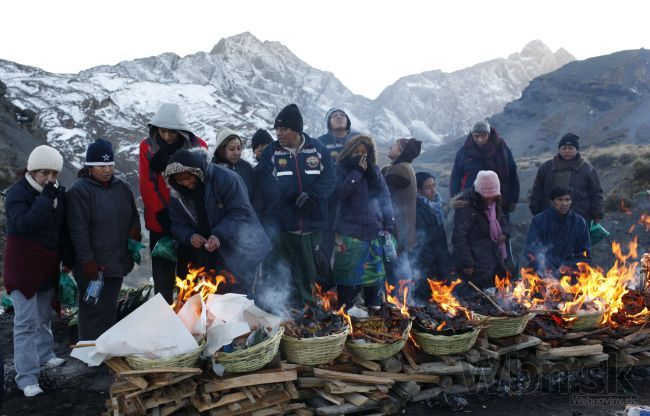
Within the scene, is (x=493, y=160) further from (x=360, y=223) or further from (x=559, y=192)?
(x=360, y=223)

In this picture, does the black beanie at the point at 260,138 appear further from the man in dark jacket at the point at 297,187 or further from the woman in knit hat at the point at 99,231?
the woman in knit hat at the point at 99,231

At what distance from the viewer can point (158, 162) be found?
4.50m

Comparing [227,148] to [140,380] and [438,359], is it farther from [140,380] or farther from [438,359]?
[438,359]

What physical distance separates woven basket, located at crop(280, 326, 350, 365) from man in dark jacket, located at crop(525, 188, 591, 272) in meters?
3.43

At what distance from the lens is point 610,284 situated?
4.89 metres

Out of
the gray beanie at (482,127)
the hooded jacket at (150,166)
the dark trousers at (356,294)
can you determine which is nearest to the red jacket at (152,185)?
the hooded jacket at (150,166)

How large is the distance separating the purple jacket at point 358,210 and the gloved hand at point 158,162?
6.33ft

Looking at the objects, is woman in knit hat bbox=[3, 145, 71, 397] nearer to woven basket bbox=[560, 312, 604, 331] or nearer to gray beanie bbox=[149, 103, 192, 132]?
gray beanie bbox=[149, 103, 192, 132]

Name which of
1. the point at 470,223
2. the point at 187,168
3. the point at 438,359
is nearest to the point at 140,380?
the point at 187,168

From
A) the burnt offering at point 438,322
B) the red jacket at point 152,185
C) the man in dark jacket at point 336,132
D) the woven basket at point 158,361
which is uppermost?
the man in dark jacket at point 336,132

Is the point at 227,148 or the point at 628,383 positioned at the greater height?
the point at 227,148

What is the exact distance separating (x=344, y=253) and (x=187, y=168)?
212 cm

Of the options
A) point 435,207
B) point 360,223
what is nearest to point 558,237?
point 435,207

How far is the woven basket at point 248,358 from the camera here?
327cm
